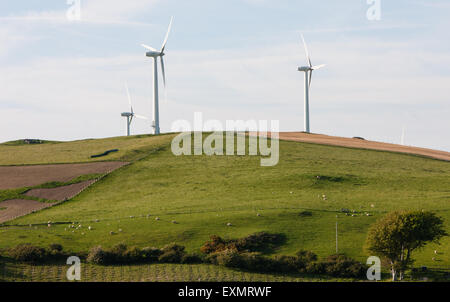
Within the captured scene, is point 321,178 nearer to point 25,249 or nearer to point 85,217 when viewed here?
point 85,217

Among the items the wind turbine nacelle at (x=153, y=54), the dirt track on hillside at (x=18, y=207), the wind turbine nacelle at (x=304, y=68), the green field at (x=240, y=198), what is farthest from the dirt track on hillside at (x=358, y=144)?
the dirt track on hillside at (x=18, y=207)

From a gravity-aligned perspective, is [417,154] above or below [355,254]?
above

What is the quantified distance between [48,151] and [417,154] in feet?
291

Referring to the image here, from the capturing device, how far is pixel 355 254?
2594 inches

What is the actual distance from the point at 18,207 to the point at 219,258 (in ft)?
145

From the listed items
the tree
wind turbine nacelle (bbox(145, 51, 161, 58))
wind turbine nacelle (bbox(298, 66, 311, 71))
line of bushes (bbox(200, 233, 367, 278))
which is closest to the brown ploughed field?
line of bushes (bbox(200, 233, 367, 278))

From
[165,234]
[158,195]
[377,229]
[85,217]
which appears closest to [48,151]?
[158,195]

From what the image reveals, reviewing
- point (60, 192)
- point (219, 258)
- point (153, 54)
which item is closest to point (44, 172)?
point (60, 192)

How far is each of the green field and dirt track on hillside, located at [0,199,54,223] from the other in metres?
3.16

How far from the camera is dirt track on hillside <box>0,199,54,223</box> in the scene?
287 ft

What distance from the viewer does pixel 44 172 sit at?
114 meters

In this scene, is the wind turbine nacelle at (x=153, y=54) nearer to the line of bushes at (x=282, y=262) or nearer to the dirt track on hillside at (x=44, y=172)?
the dirt track on hillside at (x=44, y=172)
